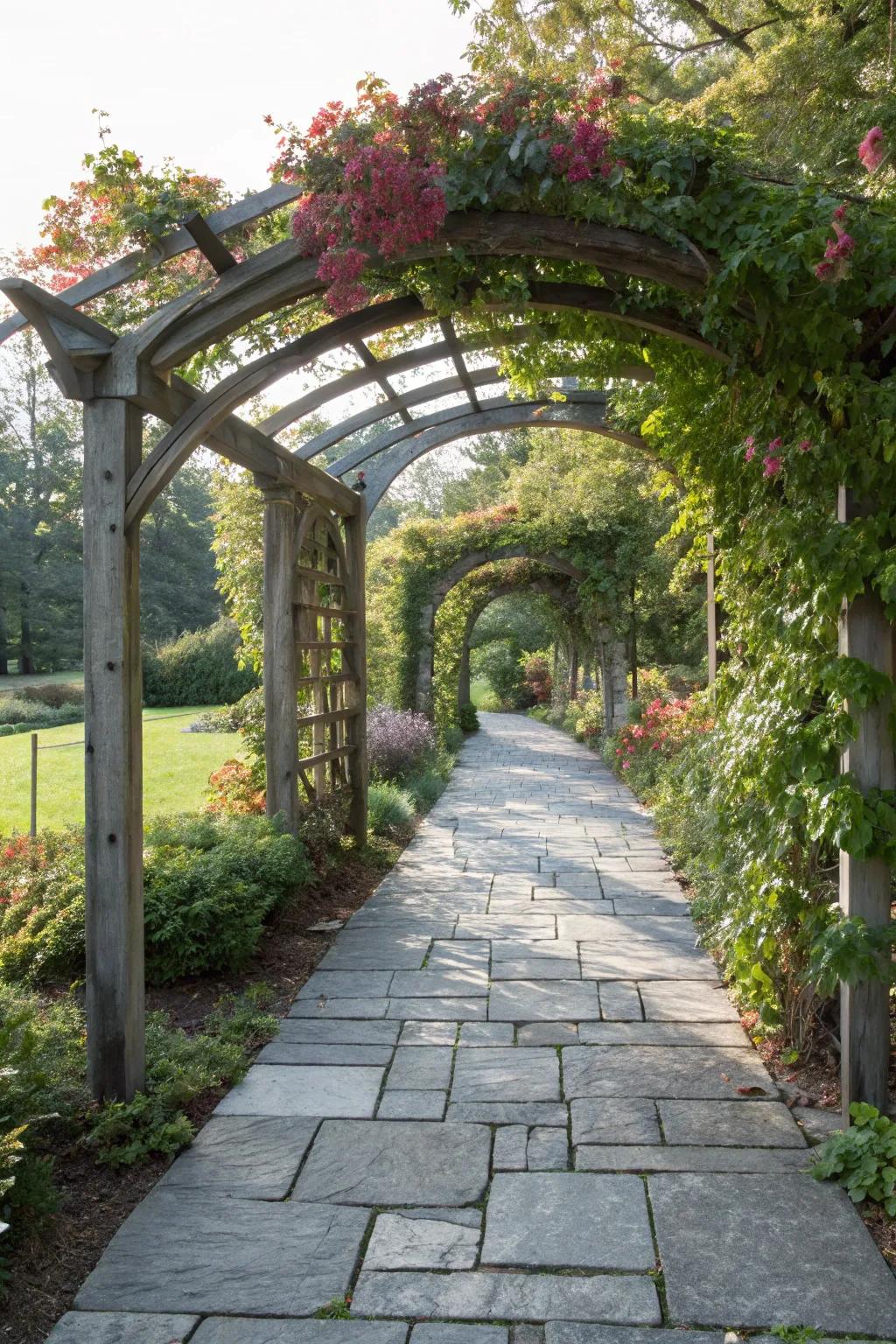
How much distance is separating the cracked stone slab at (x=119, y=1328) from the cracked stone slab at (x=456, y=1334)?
0.20 ft

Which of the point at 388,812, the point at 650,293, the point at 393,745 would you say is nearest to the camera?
the point at 650,293

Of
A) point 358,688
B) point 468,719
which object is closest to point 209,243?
point 358,688

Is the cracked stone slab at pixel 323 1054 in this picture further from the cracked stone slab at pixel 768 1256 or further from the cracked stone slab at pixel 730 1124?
the cracked stone slab at pixel 768 1256

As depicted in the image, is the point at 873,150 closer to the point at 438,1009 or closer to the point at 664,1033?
the point at 664,1033

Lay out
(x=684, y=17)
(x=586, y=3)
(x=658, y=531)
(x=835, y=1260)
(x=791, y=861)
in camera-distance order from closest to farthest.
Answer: (x=835, y=1260), (x=791, y=861), (x=586, y=3), (x=684, y=17), (x=658, y=531)

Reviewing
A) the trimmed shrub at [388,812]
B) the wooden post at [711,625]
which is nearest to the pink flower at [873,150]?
the wooden post at [711,625]

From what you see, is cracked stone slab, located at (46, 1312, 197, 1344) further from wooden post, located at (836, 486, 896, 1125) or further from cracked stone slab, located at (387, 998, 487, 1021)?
cracked stone slab, located at (387, 998, 487, 1021)

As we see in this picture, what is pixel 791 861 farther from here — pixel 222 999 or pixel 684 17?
pixel 684 17

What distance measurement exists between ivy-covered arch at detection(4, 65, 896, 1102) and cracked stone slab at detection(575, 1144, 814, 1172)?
34cm

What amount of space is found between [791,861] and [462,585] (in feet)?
41.6

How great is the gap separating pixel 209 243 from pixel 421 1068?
2.82 metres

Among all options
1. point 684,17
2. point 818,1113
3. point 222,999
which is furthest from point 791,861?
point 684,17

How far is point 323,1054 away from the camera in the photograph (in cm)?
350

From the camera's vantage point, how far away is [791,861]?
3.30m
